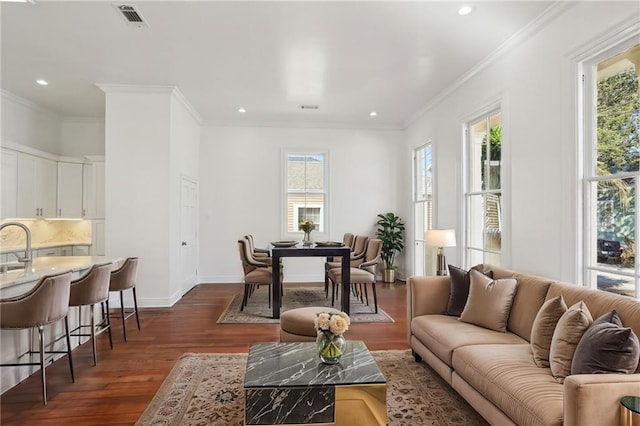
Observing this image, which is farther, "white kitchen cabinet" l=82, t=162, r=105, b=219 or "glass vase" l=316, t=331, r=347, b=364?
"white kitchen cabinet" l=82, t=162, r=105, b=219

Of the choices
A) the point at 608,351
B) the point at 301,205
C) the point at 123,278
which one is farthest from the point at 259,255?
the point at 608,351

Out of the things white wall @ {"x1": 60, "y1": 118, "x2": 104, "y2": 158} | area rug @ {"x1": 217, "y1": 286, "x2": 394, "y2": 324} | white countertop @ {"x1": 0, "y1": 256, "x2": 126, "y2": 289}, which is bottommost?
area rug @ {"x1": 217, "y1": 286, "x2": 394, "y2": 324}

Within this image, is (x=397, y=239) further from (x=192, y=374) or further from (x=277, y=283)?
(x=192, y=374)

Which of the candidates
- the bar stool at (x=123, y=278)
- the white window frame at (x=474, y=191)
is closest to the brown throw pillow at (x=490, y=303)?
the white window frame at (x=474, y=191)

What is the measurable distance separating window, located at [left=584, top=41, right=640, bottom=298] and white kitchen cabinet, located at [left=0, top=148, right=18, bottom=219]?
6903mm

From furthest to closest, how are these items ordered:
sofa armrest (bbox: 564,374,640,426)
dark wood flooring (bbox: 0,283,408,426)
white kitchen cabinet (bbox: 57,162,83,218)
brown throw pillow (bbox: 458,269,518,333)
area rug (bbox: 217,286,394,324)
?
white kitchen cabinet (bbox: 57,162,83,218) < area rug (bbox: 217,286,394,324) < brown throw pillow (bbox: 458,269,518,333) < dark wood flooring (bbox: 0,283,408,426) < sofa armrest (bbox: 564,374,640,426)

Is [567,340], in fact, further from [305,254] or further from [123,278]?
[123,278]

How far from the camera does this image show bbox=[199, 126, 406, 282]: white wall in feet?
23.5

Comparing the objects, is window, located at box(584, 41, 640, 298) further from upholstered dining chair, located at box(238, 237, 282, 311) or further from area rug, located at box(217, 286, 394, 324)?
upholstered dining chair, located at box(238, 237, 282, 311)

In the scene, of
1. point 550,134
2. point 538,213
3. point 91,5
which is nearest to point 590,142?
point 550,134

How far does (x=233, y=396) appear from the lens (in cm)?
270

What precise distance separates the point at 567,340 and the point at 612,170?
1534mm

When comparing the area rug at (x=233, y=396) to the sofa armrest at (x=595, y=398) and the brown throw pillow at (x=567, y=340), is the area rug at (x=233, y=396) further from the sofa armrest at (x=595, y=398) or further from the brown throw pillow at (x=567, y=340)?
the sofa armrest at (x=595, y=398)

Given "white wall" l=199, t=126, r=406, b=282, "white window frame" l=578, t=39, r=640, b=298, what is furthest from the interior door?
"white window frame" l=578, t=39, r=640, b=298
